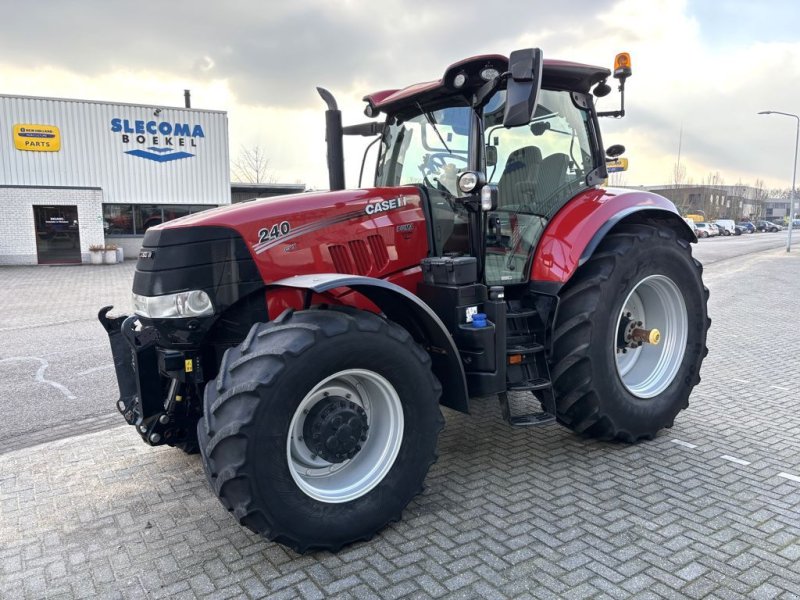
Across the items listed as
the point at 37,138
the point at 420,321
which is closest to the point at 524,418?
the point at 420,321

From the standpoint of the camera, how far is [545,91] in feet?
13.8

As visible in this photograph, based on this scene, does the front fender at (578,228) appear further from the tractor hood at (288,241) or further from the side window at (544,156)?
the tractor hood at (288,241)

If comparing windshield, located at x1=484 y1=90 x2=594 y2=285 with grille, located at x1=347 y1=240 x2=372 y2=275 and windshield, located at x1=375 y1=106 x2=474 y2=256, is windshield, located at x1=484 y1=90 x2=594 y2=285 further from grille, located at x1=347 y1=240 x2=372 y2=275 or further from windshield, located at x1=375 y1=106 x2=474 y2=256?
grille, located at x1=347 y1=240 x2=372 y2=275

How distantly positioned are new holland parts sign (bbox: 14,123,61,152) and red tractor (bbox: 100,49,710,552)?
67.4ft

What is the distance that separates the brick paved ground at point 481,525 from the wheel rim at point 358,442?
32 centimetres

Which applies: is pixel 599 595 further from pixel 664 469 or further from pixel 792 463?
pixel 792 463

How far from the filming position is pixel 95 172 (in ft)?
71.8

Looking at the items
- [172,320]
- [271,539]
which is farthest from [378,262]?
[271,539]

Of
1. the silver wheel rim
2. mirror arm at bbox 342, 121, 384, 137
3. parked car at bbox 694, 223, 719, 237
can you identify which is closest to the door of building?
mirror arm at bbox 342, 121, 384, 137

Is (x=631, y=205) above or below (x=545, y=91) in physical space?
below

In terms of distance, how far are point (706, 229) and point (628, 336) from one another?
54389 mm

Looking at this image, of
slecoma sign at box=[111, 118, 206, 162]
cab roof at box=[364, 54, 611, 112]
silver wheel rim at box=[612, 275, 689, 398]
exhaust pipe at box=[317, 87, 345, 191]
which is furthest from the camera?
slecoma sign at box=[111, 118, 206, 162]

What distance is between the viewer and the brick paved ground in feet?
9.06

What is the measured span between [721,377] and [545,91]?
12.3ft
